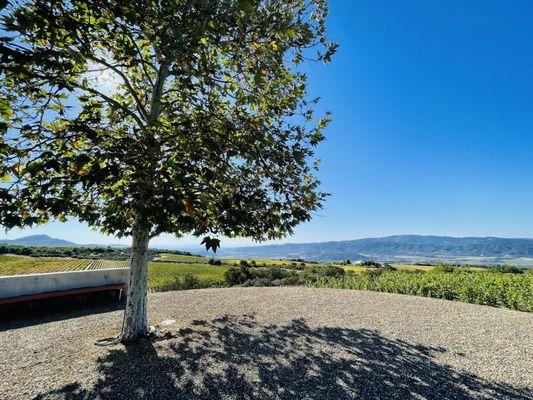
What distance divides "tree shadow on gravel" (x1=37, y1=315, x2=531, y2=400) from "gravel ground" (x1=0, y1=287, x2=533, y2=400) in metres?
0.02

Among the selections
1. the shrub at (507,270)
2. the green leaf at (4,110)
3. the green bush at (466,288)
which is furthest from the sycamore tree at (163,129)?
the shrub at (507,270)

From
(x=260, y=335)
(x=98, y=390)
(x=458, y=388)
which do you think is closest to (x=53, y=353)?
(x=98, y=390)

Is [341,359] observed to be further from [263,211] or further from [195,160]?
[195,160]

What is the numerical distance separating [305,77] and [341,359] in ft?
25.2

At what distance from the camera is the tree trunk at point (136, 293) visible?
771 centimetres

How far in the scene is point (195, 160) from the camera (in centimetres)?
635

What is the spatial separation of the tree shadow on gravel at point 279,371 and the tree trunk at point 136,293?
22.6 inches

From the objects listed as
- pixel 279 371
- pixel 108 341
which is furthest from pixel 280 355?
pixel 108 341

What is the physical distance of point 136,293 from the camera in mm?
7797

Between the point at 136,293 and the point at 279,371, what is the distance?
4.44m

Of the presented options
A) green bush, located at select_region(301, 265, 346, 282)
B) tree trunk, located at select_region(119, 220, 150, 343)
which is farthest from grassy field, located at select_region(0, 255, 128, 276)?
green bush, located at select_region(301, 265, 346, 282)

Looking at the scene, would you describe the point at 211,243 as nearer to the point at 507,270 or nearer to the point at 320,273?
the point at 320,273

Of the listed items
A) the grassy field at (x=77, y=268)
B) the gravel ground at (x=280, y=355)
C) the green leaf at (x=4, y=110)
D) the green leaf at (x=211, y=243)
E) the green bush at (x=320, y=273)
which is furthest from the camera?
the green bush at (x=320, y=273)

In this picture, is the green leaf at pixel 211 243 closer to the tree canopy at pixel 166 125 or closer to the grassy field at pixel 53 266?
the tree canopy at pixel 166 125
